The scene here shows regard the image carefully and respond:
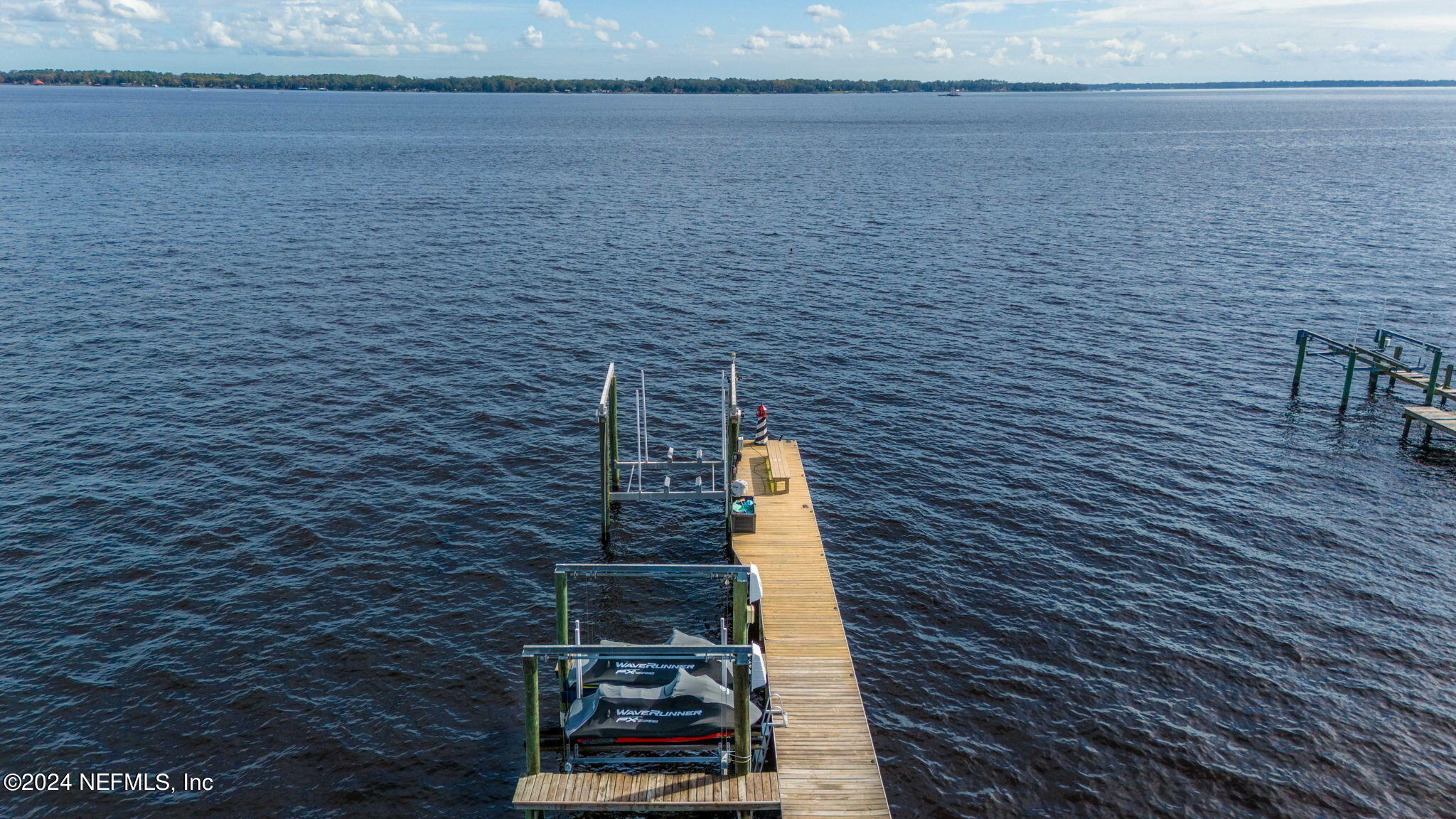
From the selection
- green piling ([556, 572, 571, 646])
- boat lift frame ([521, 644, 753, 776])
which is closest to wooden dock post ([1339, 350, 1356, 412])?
boat lift frame ([521, 644, 753, 776])

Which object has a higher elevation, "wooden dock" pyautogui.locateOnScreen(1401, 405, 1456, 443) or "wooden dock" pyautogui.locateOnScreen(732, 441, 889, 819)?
"wooden dock" pyautogui.locateOnScreen(1401, 405, 1456, 443)

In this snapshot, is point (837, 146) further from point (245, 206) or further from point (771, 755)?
point (771, 755)

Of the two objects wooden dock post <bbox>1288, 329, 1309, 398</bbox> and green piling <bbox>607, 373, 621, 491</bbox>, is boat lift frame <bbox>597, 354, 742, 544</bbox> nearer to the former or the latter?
green piling <bbox>607, 373, 621, 491</bbox>

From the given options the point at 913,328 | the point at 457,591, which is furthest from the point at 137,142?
the point at 457,591

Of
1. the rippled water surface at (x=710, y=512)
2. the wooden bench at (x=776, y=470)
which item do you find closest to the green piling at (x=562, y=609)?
the rippled water surface at (x=710, y=512)

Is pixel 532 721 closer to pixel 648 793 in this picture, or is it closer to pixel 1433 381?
pixel 648 793

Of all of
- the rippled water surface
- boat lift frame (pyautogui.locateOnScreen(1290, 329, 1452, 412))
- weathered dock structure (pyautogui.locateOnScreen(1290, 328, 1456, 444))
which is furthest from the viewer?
boat lift frame (pyautogui.locateOnScreen(1290, 329, 1452, 412))

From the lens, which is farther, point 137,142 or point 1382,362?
point 137,142

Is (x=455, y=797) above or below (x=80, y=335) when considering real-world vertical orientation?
below
